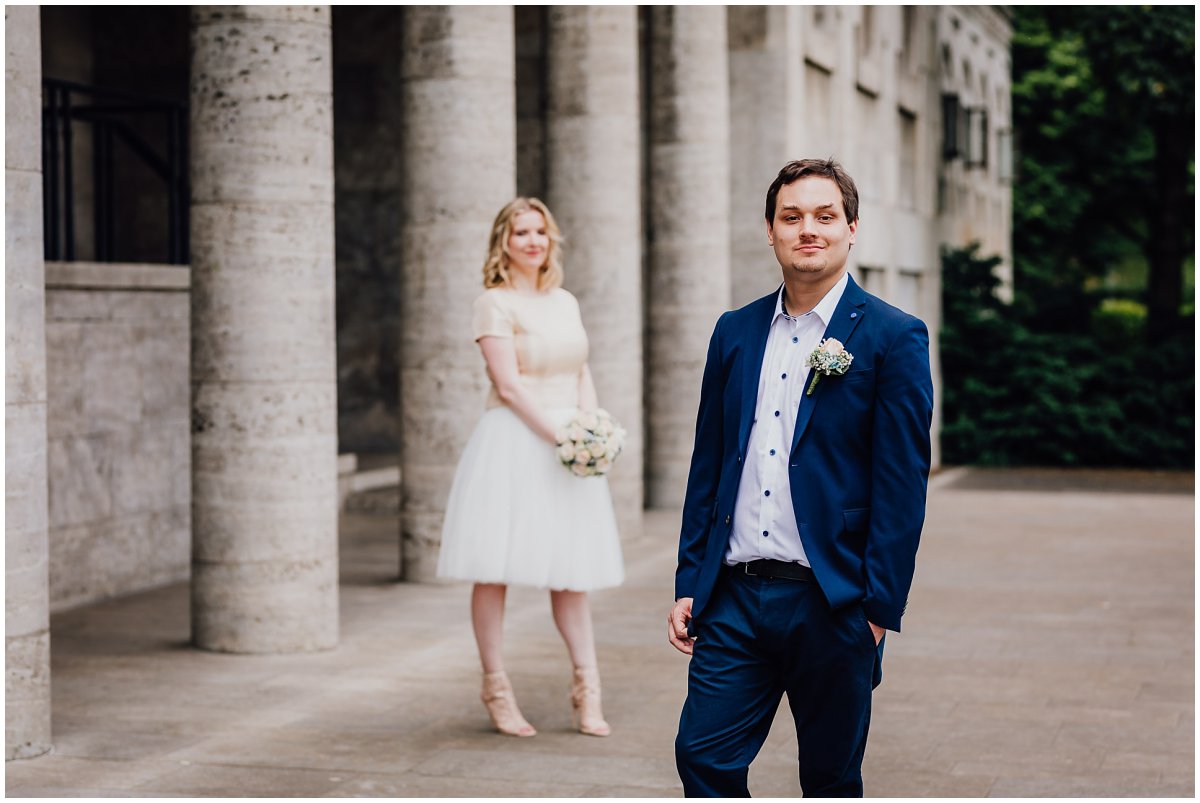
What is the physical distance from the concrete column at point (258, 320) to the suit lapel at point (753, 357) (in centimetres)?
546

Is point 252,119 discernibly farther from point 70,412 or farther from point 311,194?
point 70,412

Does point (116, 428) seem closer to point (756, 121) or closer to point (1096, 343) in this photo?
point (756, 121)

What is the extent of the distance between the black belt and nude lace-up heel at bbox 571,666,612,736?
11.1 feet


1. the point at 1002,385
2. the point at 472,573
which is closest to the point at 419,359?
the point at 472,573

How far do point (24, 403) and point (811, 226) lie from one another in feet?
13.1

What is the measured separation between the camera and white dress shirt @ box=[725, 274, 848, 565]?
192 inches

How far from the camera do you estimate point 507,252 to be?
827cm

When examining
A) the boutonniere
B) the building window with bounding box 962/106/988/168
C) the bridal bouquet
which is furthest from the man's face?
the building window with bounding box 962/106/988/168

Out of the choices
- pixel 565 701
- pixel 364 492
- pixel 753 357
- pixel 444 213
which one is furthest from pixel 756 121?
pixel 753 357

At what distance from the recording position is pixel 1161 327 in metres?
28.4

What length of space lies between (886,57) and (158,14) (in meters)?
9.96

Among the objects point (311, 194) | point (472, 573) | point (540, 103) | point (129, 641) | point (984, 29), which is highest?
point (984, 29)

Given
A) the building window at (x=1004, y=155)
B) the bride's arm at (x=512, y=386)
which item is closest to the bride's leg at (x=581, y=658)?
the bride's arm at (x=512, y=386)

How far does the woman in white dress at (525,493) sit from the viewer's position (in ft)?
26.9
